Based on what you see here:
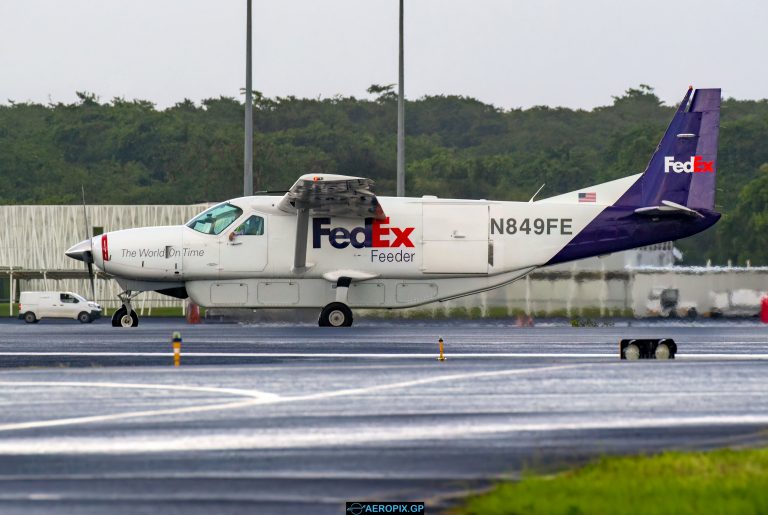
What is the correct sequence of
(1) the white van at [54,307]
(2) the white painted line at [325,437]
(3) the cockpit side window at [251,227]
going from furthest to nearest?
1. (1) the white van at [54,307]
2. (3) the cockpit side window at [251,227]
3. (2) the white painted line at [325,437]

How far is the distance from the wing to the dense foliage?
29.4 metres

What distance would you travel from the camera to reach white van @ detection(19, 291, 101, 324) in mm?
42500

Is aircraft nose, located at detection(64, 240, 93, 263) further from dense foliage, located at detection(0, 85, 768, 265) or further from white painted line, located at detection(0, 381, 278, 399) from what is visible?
dense foliage, located at detection(0, 85, 768, 265)

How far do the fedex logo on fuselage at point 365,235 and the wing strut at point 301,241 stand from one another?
394 millimetres

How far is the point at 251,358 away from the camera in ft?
69.9

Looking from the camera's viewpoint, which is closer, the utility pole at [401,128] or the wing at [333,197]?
the wing at [333,197]

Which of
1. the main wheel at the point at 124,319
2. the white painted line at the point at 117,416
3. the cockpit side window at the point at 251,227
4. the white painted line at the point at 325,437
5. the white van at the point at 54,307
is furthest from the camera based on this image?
the white van at the point at 54,307

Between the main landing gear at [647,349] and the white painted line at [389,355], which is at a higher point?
the main landing gear at [647,349]

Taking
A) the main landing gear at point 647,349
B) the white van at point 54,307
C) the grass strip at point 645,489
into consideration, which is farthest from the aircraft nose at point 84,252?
the grass strip at point 645,489

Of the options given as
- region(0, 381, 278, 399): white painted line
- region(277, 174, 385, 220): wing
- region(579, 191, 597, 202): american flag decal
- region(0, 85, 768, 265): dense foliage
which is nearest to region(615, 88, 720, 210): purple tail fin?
region(579, 191, 597, 202): american flag decal

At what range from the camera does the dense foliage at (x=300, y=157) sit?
232 ft

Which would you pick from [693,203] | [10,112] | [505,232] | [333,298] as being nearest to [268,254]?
[333,298]

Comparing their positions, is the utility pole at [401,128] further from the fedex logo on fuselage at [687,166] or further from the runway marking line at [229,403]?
the runway marking line at [229,403]

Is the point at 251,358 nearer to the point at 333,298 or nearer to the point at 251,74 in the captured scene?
the point at 333,298
